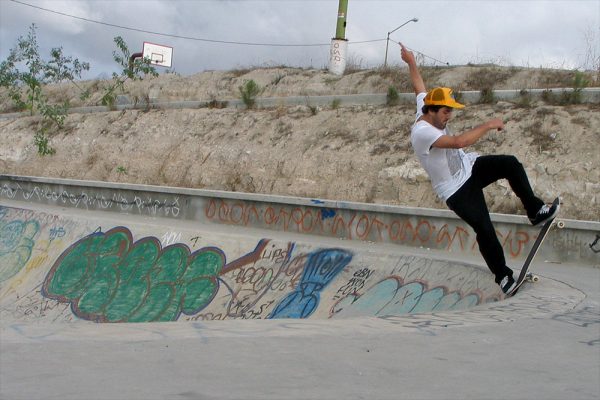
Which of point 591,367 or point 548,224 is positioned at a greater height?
point 548,224

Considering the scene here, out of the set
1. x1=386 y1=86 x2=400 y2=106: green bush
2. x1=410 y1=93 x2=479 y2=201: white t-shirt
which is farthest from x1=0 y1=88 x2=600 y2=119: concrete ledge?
x1=410 y1=93 x2=479 y2=201: white t-shirt

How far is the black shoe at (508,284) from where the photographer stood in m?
6.50

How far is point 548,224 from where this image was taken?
6.27 metres

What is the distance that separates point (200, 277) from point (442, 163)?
757 centimetres

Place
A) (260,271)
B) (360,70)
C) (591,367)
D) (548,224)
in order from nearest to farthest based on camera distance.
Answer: (591,367) → (548,224) → (260,271) → (360,70)

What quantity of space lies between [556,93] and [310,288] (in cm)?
1044

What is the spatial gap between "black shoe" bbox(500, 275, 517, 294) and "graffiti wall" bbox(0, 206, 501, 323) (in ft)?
2.24

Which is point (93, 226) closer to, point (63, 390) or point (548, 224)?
point (548, 224)

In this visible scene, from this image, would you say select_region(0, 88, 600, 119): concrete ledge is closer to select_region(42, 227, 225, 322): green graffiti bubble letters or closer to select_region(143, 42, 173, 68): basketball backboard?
select_region(42, 227, 225, 322): green graffiti bubble letters

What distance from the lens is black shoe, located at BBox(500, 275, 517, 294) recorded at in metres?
6.50

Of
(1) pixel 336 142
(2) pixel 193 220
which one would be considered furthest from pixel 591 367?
(1) pixel 336 142

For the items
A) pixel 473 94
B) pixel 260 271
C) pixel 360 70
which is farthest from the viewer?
pixel 360 70

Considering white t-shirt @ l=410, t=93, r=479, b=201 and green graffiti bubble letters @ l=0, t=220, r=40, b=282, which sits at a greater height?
white t-shirt @ l=410, t=93, r=479, b=201

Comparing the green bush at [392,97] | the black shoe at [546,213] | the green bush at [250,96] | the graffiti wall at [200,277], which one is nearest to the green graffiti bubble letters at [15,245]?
the graffiti wall at [200,277]
